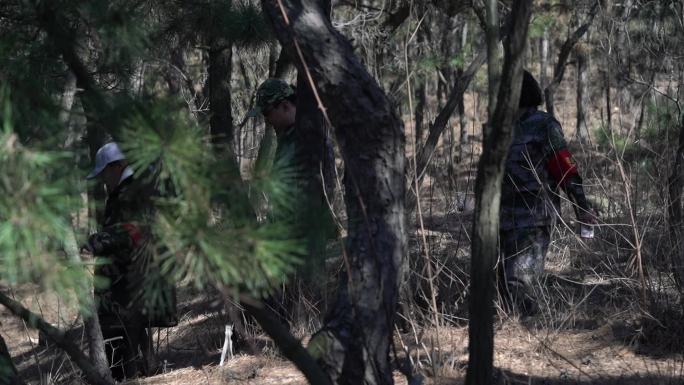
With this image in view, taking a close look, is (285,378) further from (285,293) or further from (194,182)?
(194,182)

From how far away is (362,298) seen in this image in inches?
113

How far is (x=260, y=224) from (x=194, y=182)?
0.78ft

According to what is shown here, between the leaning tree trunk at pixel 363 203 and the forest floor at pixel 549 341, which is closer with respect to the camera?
the leaning tree trunk at pixel 363 203

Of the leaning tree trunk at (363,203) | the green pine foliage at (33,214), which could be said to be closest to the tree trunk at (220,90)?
the leaning tree trunk at (363,203)

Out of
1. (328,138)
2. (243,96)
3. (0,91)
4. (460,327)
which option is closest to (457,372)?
(460,327)

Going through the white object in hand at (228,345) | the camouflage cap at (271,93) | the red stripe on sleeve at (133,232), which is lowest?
the white object in hand at (228,345)

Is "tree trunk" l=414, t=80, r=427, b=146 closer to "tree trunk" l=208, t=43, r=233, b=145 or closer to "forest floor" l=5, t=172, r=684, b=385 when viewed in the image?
"tree trunk" l=208, t=43, r=233, b=145

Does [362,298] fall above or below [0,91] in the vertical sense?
below

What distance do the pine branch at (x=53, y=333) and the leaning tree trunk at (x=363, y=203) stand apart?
0.69 metres

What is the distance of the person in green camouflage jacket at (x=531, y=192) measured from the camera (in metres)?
4.93

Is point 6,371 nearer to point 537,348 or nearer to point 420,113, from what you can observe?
point 537,348

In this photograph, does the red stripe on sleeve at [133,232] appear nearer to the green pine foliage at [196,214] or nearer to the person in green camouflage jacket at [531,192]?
the green pine foliage at [196,214]

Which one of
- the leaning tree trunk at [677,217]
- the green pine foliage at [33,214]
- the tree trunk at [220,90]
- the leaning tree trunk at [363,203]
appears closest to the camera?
the green pine foliage at [33,214]

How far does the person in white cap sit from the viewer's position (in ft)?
7.37
